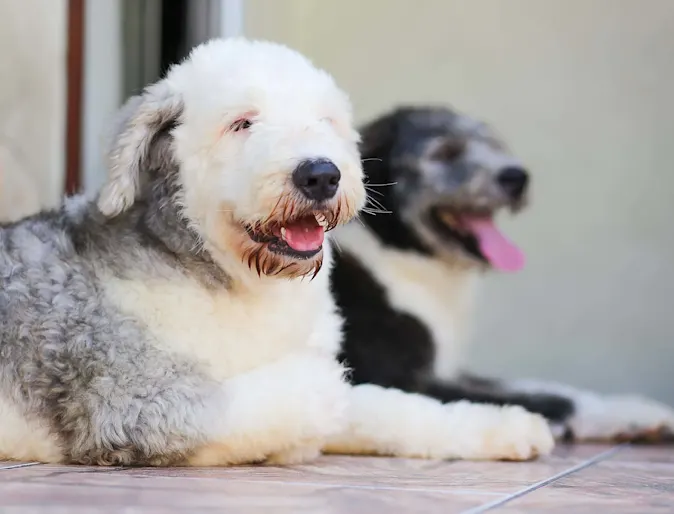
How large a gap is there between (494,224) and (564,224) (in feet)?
2.22

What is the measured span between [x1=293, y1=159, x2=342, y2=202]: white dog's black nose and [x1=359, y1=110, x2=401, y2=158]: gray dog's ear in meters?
1.15

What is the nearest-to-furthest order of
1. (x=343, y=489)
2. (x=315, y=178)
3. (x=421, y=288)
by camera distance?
1. (x=343, y=489)
2. (x=315, y=178)
3. (x=421, y=288)

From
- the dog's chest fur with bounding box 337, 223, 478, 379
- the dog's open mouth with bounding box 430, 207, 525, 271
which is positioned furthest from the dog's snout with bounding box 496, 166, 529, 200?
the dog's chest fur with bounding box 337, 223, 478, 379

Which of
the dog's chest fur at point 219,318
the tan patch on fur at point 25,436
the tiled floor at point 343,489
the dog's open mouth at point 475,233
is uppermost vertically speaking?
the dog's open mouth at point 475,233

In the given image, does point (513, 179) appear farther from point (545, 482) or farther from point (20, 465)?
point (20, 465)

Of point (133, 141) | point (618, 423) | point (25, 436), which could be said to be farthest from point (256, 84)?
point (618, 423)

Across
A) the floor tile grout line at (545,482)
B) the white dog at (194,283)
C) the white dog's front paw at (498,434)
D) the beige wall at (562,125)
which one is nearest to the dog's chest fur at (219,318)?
the white dog at (194,283)

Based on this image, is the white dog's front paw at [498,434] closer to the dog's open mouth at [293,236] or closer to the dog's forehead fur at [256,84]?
the dog's open mouth at [293,236]

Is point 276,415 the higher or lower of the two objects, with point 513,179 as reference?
lower

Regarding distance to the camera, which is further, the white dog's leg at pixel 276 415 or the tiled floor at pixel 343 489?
the white dog's leg at pixel 276 415

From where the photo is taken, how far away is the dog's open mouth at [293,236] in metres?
1.78

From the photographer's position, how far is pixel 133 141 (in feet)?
6.11

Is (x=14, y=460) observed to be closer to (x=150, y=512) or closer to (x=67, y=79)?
(x=150, y=512)

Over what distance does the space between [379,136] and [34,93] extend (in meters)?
0.96
